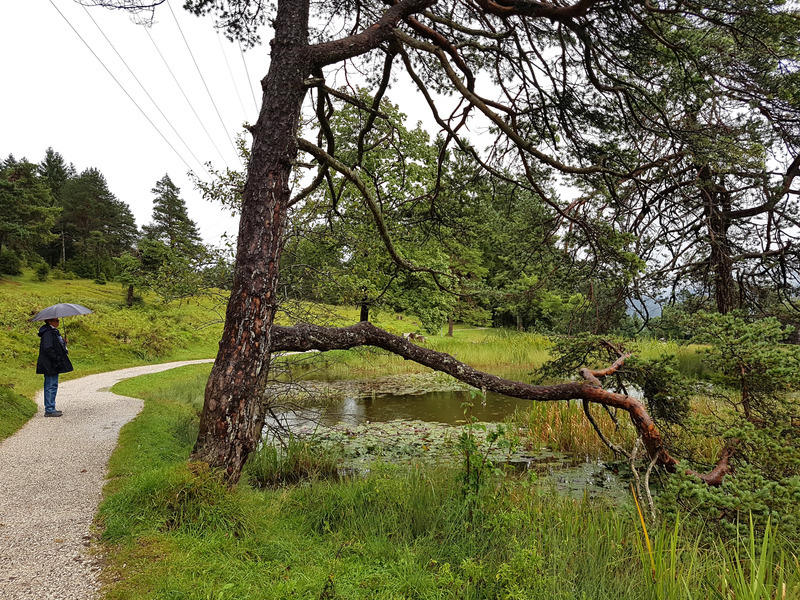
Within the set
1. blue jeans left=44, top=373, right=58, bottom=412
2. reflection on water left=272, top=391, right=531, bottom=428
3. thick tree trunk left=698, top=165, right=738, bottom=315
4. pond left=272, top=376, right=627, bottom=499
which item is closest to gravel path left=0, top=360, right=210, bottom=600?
blue jeans left=44, top=373, right=58, bottom=412

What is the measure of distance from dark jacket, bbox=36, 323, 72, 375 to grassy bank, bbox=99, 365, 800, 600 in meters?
4.36

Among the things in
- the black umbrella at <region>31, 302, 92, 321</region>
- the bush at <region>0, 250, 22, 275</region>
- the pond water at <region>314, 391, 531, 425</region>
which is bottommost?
the pond water at <region>314, 391, 531, 425</region>

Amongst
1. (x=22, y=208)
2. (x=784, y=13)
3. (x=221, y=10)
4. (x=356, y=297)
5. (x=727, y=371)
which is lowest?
(x=727, y=371)

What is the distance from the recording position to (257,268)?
3.57 metres

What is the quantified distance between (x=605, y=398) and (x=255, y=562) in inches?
127

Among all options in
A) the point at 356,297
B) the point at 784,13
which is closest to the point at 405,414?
the point at 356,297

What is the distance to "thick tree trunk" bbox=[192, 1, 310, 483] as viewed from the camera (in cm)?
346

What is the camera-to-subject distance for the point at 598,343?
14.5 feet

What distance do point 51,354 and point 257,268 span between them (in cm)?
682

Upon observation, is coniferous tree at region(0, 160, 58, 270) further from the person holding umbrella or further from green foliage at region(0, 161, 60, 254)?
the person holding umbrella

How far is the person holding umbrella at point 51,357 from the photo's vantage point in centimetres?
746

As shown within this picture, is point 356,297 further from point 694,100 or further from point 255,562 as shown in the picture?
point 694,100

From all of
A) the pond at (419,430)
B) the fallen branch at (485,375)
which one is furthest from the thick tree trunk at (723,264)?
the pond at (419,430)

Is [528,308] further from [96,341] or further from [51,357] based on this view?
[96,341]
